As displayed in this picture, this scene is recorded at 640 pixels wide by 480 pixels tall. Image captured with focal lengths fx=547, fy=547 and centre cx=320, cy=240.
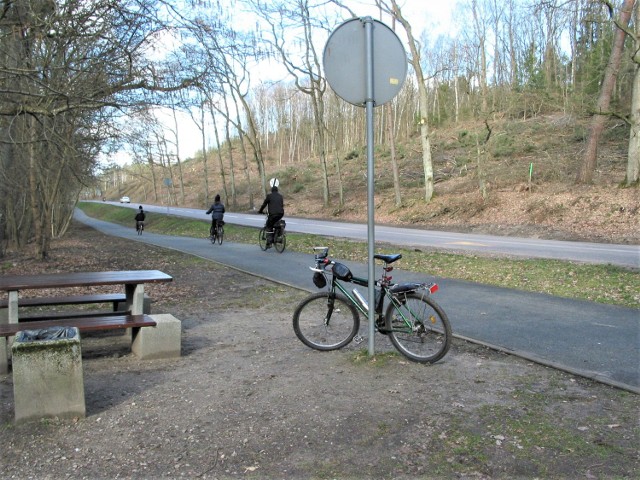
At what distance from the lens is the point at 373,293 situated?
16.1 feet

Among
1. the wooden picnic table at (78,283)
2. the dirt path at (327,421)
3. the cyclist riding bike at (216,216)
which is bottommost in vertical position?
the dirt path at (327,421)

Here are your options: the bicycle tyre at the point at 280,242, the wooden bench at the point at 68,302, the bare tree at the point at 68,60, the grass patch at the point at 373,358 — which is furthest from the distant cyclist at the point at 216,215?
the grass patch at the point at 373,358

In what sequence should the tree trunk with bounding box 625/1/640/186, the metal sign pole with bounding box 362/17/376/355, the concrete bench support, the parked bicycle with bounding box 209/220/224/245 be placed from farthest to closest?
the tree trunk with bounding box 625/1/640/186 < the parked bicycle with bounding box 209/220/224/245 < the concrete bench support < the metal sign pole with bounding box 362/17/376/355

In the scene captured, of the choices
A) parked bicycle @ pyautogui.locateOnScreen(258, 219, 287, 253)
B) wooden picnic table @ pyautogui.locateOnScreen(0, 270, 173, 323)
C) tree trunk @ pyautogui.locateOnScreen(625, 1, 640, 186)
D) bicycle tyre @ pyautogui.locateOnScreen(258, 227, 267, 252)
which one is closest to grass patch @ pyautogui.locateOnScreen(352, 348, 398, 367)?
wooden picnic table @ pyautogui.locateOnScreen(0, 270, 173, 323)

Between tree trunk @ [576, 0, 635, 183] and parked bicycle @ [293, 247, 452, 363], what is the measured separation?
17410 mm

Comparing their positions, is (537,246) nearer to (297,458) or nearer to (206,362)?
(206,362)

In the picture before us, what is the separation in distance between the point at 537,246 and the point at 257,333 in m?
11.7

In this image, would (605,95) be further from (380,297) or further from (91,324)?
(91,324)

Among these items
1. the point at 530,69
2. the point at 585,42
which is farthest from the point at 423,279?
the point at 530,69

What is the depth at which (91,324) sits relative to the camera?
489 cm

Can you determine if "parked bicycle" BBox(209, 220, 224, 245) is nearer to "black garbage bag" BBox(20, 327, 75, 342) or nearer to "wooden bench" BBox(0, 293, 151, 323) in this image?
"wooden bench" BBox(0, 293, 151, 323)

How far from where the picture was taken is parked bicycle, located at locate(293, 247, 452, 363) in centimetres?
488

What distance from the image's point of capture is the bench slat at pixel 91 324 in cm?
472

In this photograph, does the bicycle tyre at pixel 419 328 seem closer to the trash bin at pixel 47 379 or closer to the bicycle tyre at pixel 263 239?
the trash bin at pixel 47 379
